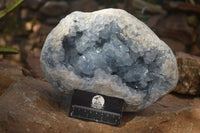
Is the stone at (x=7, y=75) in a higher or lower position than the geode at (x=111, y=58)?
lower

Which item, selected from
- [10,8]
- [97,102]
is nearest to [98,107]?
[97,102]

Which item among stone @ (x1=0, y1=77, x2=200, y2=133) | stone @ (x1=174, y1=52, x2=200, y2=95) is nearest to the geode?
stone @ (x1=0, y1=77, x2=200, y2=133)

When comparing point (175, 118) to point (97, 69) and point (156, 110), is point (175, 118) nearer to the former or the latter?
point (156, 110)

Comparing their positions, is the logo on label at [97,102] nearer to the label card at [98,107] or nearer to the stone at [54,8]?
the label card at [98,107]

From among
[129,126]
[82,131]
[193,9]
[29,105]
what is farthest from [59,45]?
[193,9]

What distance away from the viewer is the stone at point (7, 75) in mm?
2994

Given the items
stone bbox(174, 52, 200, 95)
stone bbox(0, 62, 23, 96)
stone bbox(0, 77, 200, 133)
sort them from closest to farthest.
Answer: stone bbox(0, 77, 200, 133) → stone bbox(0, 62, 23, 96) → stone bbox(174, 52, 200, 95)

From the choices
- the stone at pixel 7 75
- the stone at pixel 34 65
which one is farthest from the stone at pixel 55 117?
the stone at pixel 34 65

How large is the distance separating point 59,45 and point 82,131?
2.39 feet

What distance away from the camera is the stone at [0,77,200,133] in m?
1.97

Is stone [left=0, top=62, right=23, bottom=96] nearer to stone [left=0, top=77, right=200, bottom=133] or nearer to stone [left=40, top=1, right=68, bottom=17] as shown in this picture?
stone [left=0, top=77, right=200, bottom=133]

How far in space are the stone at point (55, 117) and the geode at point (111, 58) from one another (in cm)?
23

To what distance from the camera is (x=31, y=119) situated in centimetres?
200

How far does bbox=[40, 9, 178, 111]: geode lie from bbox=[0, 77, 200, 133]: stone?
0.23 metres
